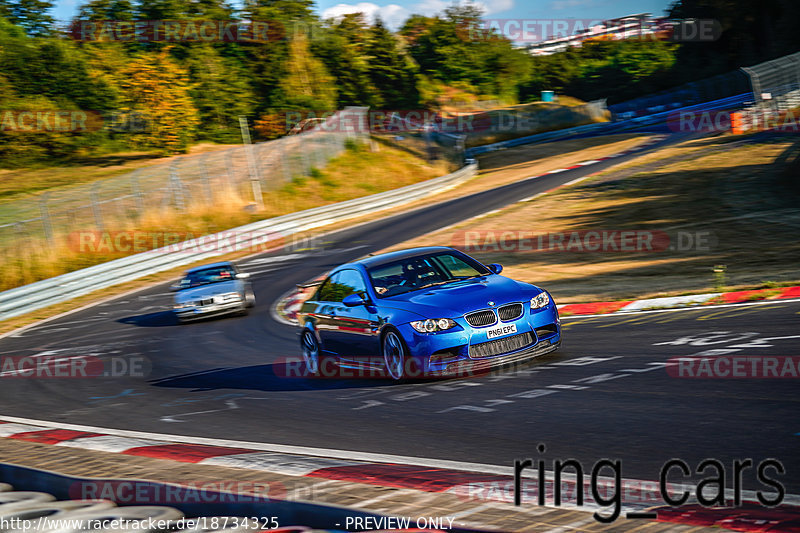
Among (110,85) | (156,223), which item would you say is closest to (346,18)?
(110,85)

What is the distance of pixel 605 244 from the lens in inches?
837

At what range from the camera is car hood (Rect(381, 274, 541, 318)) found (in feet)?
28.9

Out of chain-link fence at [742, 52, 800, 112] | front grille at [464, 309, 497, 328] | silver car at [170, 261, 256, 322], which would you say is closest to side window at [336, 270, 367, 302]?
front grille at [464, 309, 497, 328]

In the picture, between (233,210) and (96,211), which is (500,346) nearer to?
(96,211)

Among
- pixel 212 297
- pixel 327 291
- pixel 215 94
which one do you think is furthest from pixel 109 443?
pixel 215 94

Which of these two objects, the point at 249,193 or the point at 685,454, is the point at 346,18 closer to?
the point at 249,193

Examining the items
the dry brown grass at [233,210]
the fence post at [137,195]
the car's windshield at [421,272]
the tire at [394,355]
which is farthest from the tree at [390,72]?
the tire at [394,355]

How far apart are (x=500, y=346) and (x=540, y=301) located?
80 cm

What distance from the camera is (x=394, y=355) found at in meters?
9.27

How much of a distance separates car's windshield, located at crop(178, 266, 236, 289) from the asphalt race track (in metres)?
4.19

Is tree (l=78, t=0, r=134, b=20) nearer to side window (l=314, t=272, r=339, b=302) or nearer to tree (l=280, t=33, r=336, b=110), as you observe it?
tree (l=280, t=33, r=336, b=110)

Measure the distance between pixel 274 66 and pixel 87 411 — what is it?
62.1 meters

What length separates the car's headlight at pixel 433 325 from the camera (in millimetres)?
8695

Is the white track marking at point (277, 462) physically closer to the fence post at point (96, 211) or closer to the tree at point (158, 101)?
the fence post at point (96, 211)
